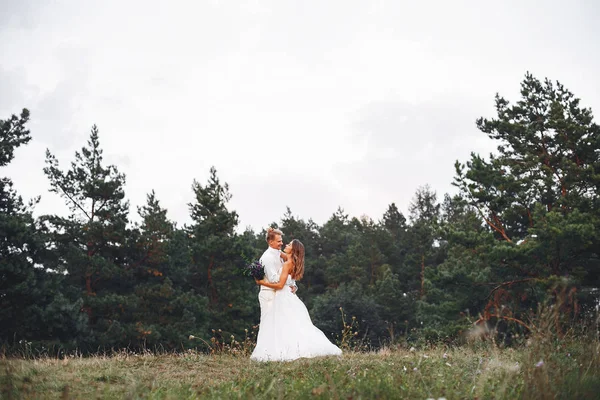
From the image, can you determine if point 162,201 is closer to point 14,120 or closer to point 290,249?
point 14,120

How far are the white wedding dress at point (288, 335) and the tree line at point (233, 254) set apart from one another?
5058mm

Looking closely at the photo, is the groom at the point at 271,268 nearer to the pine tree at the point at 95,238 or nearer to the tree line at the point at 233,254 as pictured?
the tree line at the point at 233,254

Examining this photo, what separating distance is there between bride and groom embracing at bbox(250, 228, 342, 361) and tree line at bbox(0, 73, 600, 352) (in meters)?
5.13

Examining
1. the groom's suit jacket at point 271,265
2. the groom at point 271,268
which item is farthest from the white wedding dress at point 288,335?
the groom's suit jacket at point 271,265

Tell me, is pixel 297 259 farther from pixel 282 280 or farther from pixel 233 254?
pixel 233 254

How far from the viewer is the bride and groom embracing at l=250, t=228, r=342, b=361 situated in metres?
8.46

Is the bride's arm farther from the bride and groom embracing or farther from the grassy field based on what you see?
the grassy field

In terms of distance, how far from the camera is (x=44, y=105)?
2100 centimetres

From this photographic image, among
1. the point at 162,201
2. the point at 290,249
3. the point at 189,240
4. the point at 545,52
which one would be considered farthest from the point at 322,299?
the point at 290,249

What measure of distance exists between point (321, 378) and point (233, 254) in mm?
29729

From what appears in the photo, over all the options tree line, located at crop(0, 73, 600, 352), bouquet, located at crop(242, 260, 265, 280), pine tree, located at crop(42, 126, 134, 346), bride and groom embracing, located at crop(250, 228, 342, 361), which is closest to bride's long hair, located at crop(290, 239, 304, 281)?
bride and groom embracing, located at crop(250, 228, 342, 361)

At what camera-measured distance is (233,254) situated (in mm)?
34750

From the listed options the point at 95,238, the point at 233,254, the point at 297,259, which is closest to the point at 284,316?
the point at 297,259

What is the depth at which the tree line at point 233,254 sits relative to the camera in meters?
20.5
